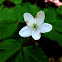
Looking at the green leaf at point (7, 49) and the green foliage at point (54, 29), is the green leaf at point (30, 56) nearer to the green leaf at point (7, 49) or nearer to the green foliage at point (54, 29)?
the green leaf at point (7, 49)

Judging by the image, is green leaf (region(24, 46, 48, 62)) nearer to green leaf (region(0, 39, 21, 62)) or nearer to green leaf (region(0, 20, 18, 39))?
green leaf (region(0, 39, 21, 62))

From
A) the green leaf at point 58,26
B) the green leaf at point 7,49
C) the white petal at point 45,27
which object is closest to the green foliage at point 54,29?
the green leaf at point 58,26

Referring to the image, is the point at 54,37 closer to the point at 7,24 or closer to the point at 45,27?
the point at 45,27

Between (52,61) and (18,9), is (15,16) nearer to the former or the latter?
(18,9)

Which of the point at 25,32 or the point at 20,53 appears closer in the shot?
the point at 25,32

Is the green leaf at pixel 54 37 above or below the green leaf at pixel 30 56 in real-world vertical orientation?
above

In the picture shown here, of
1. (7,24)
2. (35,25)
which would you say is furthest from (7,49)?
(35,25)
